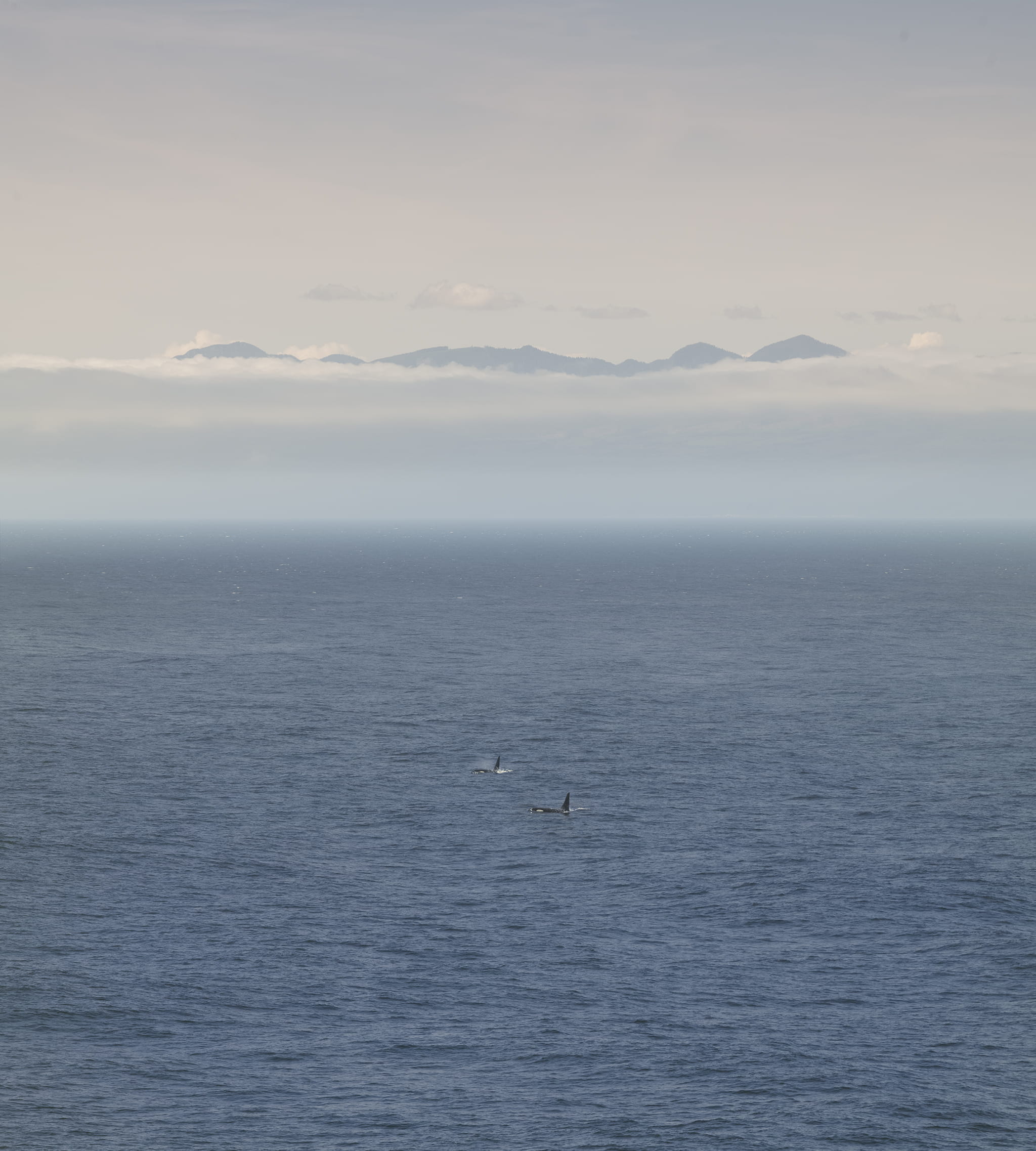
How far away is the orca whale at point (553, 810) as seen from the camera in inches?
3866

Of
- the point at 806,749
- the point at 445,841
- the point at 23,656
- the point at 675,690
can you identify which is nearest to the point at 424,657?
the point at 675,690

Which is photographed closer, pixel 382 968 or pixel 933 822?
pixel 382 968

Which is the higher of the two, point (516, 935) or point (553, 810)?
point (553, 810)

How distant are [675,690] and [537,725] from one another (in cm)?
3091

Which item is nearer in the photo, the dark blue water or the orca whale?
the dark blue water

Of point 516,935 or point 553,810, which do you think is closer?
point 516,935

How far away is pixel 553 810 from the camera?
326 feet

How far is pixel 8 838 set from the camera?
90250 mm

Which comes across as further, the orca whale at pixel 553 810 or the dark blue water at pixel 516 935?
the orca whale at pixel 553 810

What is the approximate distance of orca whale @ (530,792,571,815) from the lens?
98188 mm

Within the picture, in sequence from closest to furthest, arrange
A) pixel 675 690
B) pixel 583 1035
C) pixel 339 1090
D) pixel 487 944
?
pixel 339 1090 < pixel 583 1035 < pixel 487 944 < pixel 675 690

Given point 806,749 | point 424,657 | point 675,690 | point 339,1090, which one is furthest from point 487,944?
point 424,657

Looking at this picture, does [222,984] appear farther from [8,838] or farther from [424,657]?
[424,657]

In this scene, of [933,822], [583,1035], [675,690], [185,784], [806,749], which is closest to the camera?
[583,1035]
